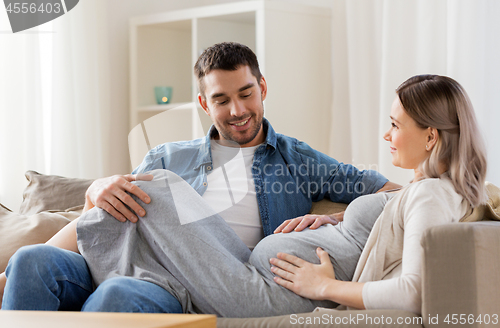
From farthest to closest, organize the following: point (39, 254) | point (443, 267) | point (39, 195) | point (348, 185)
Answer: point (39, 195), point (348, 185), point (39, 254), point (443, 267)

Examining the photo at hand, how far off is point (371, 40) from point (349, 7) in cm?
20

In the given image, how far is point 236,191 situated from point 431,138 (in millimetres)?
667

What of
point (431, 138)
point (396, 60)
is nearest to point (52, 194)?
point (431, 138)

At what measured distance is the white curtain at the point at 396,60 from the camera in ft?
6.95

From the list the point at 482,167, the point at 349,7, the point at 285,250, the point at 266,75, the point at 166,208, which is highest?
the point at 349,7

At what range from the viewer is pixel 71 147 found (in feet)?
9.05

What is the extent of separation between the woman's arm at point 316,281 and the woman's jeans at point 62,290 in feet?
0.90

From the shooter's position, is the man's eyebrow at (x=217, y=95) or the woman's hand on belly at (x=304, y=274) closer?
the woman's hand on belly at (x=304, y=274)

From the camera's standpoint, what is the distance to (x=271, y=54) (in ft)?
8.52

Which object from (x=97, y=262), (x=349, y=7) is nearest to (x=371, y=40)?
(x=349, y=7)

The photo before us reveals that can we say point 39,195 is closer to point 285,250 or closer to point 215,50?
point 215,50

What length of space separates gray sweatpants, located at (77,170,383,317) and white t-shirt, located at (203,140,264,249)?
220 mm

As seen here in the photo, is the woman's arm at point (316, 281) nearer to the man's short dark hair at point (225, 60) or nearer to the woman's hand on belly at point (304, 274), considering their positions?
the woman's hand on belly at point (304, 274)

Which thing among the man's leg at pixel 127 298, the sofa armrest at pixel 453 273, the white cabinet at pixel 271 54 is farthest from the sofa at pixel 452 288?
the white cabinet at pixel 271 54
